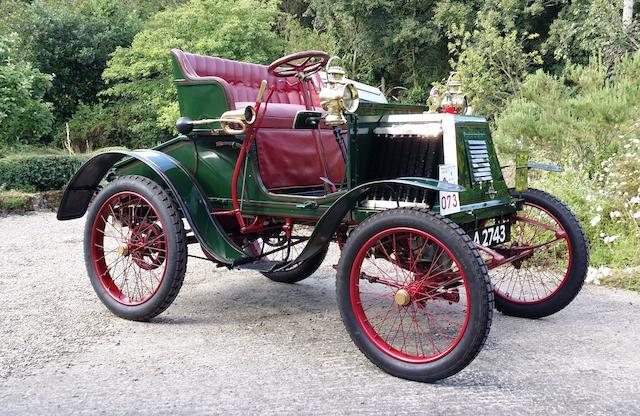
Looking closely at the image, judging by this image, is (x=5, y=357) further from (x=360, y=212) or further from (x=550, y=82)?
(x=550, y=82)

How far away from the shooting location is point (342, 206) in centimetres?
319

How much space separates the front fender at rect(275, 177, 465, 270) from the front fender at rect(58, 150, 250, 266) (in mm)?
517

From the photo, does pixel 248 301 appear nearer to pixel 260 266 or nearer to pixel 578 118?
pixel 260 266

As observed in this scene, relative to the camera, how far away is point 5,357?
3227 millimetres

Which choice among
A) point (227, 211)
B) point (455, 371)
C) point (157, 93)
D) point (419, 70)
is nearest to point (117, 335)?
point (227, 211)

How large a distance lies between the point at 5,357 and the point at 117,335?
608mm

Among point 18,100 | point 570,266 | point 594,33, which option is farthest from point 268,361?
point 594,33

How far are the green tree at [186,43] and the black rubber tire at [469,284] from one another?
1268cm

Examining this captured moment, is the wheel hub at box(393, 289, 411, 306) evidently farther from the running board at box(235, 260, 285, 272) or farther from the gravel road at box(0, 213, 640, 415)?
the running board at box(235, 260, 285, 272)

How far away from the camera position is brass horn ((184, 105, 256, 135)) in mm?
3551

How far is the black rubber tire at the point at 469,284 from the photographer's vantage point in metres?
2.66

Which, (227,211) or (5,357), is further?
(227,211)

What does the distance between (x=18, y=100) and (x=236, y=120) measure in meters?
9.29

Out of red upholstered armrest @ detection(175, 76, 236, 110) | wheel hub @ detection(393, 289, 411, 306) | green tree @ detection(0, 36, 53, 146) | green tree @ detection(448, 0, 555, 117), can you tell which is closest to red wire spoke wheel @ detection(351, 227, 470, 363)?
wheel hub @ detection(393, 289, 411, 306)
